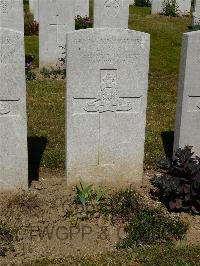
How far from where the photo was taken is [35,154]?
716cm

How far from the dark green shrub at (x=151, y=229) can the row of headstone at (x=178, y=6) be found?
16.1 metres

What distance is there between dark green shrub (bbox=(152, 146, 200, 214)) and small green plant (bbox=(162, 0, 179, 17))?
15.2m

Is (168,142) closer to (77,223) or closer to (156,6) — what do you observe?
(77,223)

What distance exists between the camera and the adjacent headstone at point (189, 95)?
19.5 feet

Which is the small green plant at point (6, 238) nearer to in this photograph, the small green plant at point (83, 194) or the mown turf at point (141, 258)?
the mown turf at point (141, 258)

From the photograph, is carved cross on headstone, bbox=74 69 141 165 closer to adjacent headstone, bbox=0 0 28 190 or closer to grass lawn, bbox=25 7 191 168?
adjacent headstone, bbox=0 0 28 190

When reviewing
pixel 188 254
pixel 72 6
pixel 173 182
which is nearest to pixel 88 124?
pixel 173 182

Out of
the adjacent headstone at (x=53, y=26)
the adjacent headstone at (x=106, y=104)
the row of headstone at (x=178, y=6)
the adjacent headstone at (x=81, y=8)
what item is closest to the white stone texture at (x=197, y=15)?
the row of headstone at (x=178, y=6)

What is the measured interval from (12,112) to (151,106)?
4.58 m

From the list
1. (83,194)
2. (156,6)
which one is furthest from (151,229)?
(156,6)

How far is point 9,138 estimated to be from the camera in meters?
5.64

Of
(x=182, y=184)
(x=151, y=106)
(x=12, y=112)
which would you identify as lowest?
(x=182, y=184)

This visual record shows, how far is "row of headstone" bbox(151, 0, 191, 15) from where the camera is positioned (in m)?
20.2

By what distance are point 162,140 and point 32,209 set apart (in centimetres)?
299
